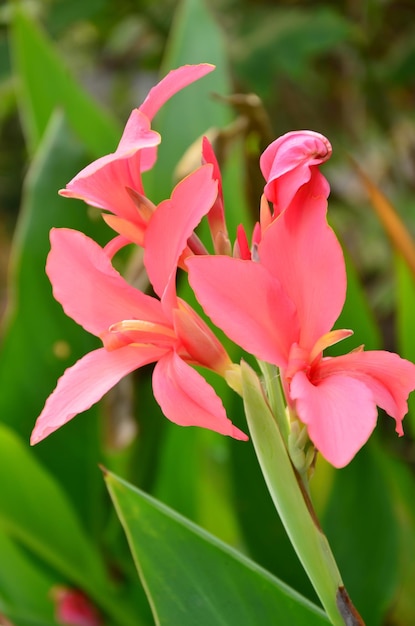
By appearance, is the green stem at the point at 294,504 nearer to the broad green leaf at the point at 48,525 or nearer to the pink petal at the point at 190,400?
the pink petal at the point at 190,400

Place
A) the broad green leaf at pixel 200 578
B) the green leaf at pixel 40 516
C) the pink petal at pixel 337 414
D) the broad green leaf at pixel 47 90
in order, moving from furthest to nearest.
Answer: the broad green leaf at pixel 47 90 < the green leaf at pixel 40 516 < the broad green leaf at pixel 200 578 < the pink petal at pixel 337 414

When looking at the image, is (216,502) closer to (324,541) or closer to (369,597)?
(369,597)

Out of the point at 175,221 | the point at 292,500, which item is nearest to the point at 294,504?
the point at 292,500

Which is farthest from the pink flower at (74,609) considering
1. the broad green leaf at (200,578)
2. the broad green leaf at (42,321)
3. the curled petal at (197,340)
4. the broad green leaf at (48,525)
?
the curled petal at (197,340)

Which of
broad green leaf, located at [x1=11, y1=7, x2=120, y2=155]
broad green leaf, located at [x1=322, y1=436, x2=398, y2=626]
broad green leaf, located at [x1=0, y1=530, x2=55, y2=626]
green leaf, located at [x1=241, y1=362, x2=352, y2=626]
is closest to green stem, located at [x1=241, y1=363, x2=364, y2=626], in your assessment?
green leaf, located at [x1=241, y1=362, x2=352, y2=626]

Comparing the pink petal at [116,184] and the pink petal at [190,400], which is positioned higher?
the pink petal at [116,184]

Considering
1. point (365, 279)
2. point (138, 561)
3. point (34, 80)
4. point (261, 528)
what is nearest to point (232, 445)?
point (261, 528)

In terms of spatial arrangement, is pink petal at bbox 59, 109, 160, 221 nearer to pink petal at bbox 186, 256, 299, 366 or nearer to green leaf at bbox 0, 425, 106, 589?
pink petal at bbox 186, 256, 299, 366

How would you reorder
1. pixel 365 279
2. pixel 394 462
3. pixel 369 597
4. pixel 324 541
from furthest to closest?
pixel 365 279
pixel 394 462
pixel 369 597
pixel 324 541
